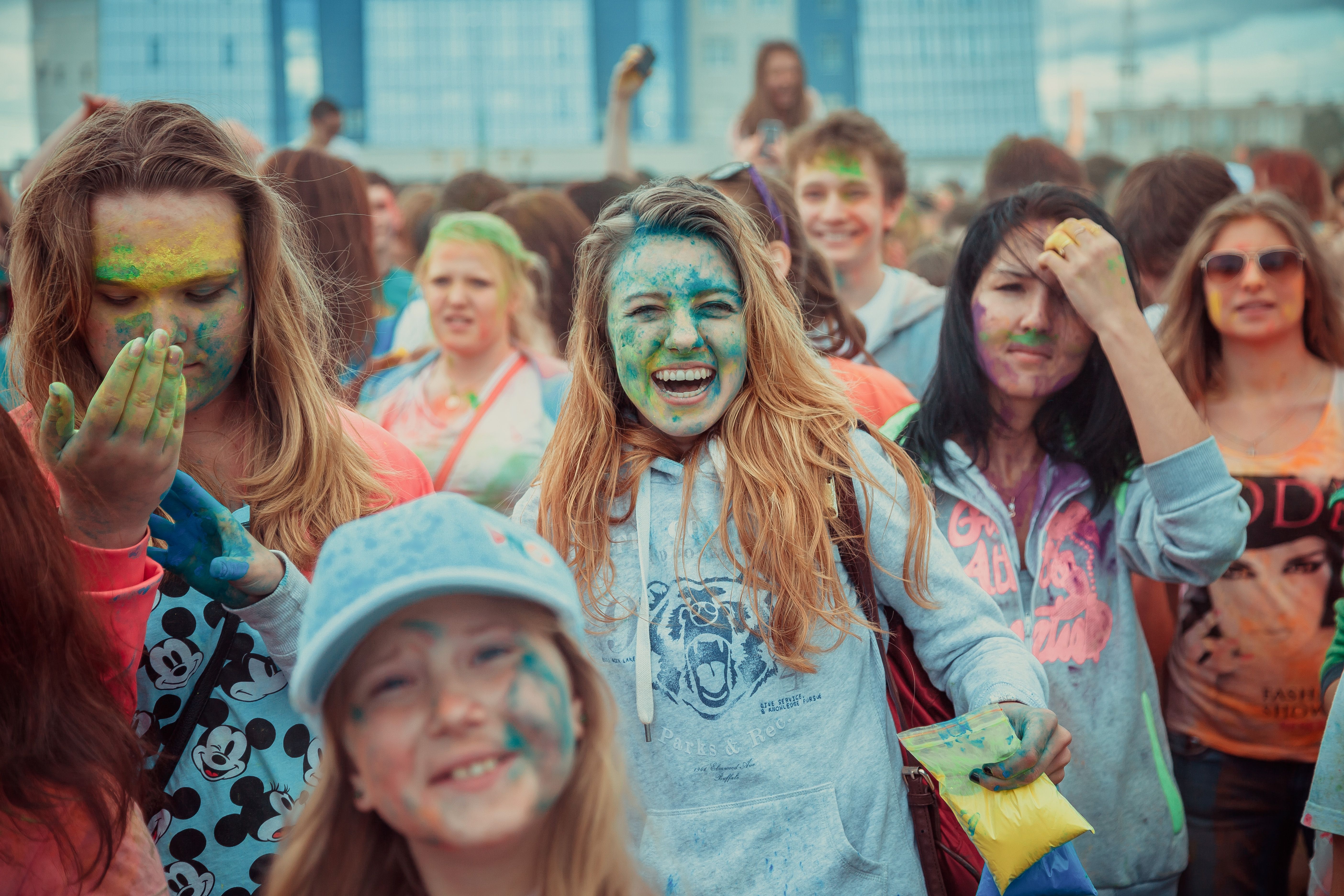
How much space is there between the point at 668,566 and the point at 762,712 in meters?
0.33

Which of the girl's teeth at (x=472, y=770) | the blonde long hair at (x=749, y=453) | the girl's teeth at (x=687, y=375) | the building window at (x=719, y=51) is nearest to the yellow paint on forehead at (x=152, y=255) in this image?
the blonde long hair at (x=749, y=453)

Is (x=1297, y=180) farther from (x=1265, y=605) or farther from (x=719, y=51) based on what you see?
(x=719, y=51)

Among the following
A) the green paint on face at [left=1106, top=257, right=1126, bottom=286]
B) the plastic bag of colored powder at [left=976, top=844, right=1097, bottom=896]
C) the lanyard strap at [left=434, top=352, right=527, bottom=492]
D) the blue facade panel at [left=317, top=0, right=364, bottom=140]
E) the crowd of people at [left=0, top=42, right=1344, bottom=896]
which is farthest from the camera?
the blue facade panel at [left=317, top=0, right=364, bottom=140]

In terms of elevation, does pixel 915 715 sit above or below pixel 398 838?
below

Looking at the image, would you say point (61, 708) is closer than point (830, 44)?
Yes

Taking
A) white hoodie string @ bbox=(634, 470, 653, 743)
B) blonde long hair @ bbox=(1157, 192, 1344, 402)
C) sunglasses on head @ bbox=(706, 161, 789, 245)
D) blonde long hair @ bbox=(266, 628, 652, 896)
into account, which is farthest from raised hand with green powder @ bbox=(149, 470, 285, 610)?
blonde long hair @ bbox=(1157, 192, 1344, 402)

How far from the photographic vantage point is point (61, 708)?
1551 millimetres

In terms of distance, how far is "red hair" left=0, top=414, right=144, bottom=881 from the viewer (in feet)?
4.92

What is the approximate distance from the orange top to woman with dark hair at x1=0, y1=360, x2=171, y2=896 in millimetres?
1889

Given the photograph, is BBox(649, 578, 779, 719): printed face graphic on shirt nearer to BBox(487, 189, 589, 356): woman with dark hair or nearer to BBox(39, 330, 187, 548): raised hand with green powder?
BBox(39, 330, 187, 548): raised hand with green powder

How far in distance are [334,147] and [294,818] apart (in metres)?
6.78

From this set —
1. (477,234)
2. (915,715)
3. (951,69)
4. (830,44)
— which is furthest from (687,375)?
(951,69)

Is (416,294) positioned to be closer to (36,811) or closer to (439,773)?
(36,811)

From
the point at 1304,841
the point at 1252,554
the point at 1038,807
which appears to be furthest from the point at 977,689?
the point at 1304,841
